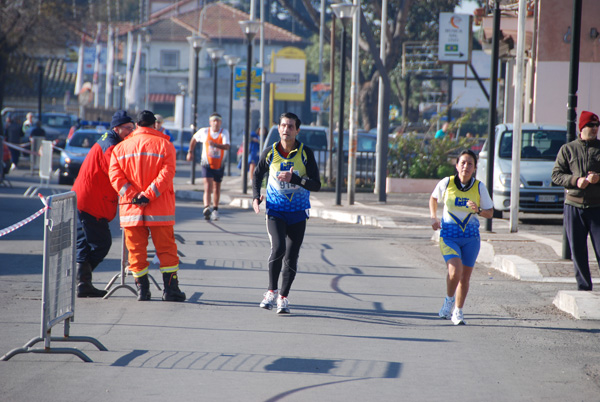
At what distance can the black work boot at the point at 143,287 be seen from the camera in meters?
8.59

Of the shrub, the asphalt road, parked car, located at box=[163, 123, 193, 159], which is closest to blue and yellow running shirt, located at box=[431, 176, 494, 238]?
the asphalt road

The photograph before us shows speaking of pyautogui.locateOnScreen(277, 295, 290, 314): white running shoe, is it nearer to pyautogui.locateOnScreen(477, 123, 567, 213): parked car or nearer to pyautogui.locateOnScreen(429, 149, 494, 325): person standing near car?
pyautogui.locateOnScreen(429, 149, 494, 325): person standing near car

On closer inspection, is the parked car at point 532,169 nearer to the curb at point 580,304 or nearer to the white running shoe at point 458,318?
the curb at point 580,304

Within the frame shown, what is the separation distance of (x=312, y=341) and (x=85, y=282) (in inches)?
117

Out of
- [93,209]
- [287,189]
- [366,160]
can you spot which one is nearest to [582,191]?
[287,189]

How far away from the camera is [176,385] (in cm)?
560

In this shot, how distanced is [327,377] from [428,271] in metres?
5.88

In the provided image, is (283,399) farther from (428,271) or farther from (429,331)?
(428,271)

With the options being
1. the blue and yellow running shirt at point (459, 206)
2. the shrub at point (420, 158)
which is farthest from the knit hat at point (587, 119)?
the shrub at point (420, 158)

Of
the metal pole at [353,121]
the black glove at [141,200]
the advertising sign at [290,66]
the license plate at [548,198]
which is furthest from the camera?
the advertising sign at [290,66]

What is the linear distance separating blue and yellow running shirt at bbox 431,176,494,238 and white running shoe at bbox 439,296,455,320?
2.07 feet

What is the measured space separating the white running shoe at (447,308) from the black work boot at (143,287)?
2.87 meters

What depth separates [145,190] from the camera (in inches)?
331

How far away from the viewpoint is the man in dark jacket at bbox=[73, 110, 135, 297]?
891 cm
